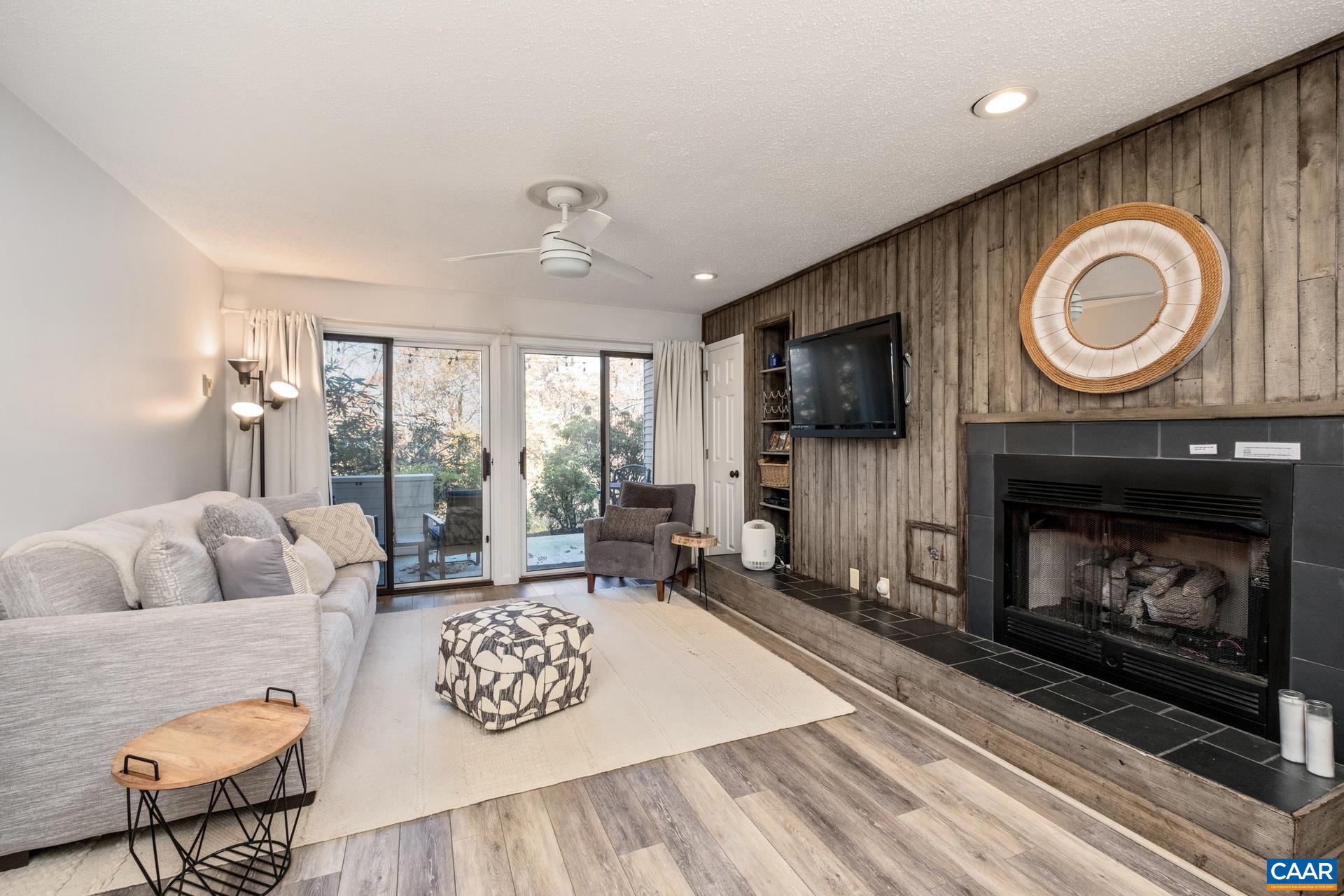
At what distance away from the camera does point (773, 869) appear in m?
1.79

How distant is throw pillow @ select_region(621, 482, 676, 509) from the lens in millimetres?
5223

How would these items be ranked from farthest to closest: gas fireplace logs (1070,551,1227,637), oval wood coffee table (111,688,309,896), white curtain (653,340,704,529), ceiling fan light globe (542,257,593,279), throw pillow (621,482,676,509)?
white curtain (653,340,704,529), throw pillow (621,482,676,509), ceiling fan light globe (542,257,593,279), gas fireplace logs (1070,551,1227,637), oval wood coffee table (111,688,309,896)

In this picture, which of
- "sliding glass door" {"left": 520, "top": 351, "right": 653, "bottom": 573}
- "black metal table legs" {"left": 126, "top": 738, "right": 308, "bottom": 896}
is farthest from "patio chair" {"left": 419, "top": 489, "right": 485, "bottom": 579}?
"black metal table legs" {"left": 126, "top": 738, "right": 308, "bottom": 896}

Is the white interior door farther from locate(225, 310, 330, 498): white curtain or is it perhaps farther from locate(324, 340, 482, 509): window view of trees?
locate(225, 310, 330, 498): white curtain

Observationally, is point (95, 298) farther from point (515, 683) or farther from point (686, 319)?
point (686, 319)

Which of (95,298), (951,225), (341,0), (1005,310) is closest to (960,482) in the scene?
(1005,310)

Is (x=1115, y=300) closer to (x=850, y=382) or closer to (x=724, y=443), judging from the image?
(x=850, y=382)

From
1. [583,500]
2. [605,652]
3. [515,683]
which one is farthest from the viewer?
[583,500]

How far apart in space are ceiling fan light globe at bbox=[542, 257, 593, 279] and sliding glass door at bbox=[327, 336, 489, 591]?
8.07 feet

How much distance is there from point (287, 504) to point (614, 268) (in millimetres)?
2641

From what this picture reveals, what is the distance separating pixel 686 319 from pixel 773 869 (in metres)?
4.88

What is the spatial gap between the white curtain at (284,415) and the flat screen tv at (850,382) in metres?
3.59

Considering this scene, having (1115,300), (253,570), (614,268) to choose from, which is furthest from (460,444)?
(1115,300)

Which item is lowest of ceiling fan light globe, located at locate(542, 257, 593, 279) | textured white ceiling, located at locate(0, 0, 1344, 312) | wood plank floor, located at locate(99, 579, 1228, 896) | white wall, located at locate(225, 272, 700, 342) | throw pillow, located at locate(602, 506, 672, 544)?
wood plank floor, located at locate(99, 579, 1228, 896)
